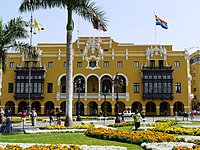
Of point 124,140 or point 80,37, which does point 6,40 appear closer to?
point 124,140

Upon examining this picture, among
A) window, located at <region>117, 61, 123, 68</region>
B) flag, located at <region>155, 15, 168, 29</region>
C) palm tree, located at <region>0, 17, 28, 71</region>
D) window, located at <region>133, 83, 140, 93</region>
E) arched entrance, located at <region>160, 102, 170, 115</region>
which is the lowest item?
arched entrance, located at <region>160, 102, 170, 115</region>

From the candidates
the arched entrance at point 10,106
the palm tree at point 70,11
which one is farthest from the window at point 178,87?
the palm tree at point 70,11

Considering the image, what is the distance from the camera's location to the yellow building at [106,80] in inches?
2109

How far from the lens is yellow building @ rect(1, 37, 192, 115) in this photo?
53.6m

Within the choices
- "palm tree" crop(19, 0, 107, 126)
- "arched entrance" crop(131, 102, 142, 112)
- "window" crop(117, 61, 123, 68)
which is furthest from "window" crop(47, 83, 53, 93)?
"palm tree" crop(19, 0, 107, 126)

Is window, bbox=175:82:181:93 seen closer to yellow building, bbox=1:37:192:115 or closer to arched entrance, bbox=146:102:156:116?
yellow building, bbox=1:37:192:115

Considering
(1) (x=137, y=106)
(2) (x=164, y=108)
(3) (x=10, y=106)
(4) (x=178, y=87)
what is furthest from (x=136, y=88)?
(3) (x=10, y=106)

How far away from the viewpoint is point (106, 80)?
5681 centimetres

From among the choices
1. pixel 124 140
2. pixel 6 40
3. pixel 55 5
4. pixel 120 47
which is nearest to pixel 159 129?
pixel 124 140

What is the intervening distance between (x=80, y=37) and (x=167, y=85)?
19.9 meters

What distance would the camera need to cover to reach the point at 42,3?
20.3 m

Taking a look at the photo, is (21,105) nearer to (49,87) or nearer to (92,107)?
(49,87)

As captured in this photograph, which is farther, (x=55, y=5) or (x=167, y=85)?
(x=167, y=85)

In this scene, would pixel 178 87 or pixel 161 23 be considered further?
pixel 178 87
